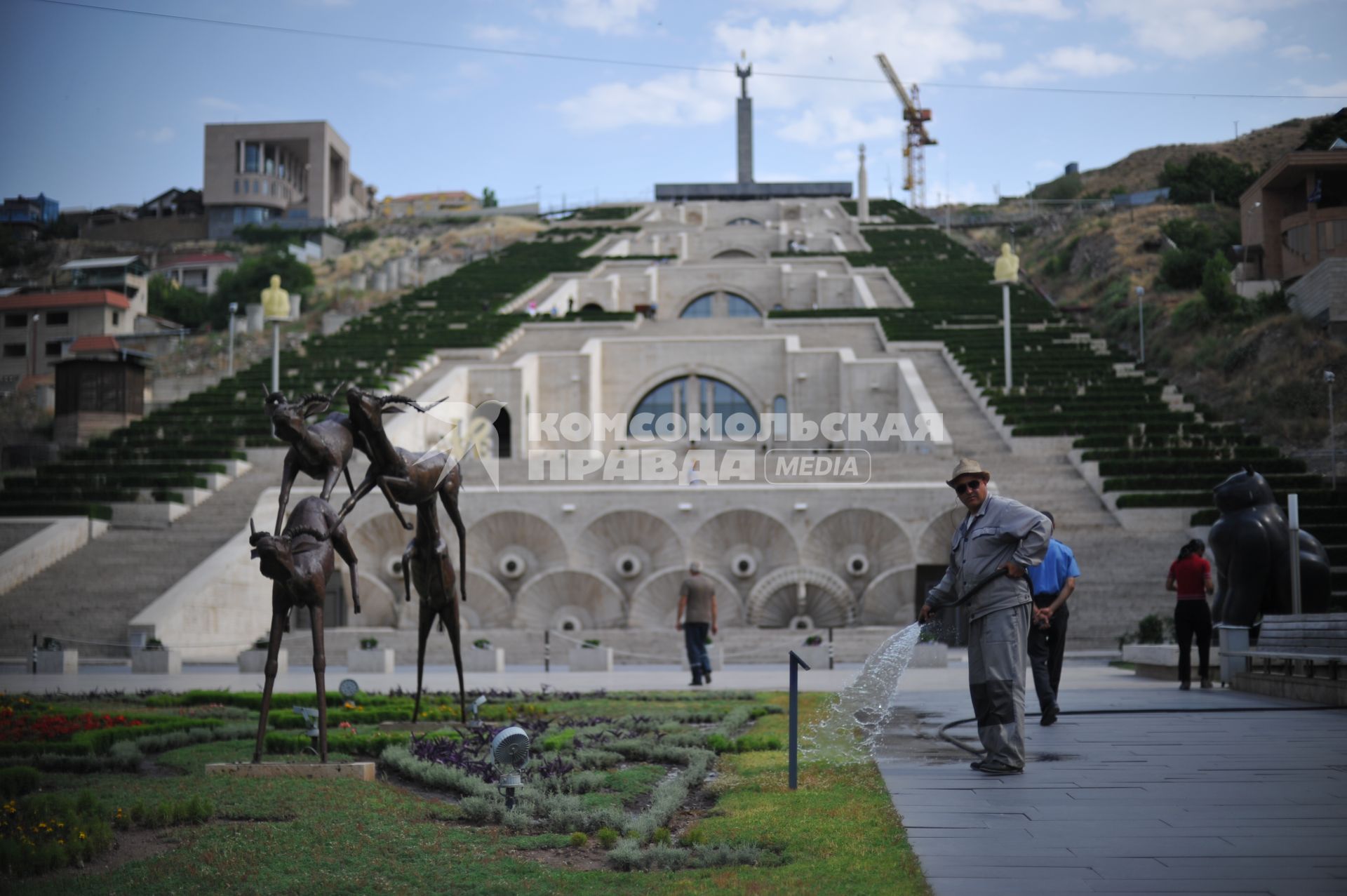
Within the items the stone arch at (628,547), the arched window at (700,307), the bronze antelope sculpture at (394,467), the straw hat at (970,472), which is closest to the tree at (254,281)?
the arched window at (700,307)

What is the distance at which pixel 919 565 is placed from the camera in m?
21.9

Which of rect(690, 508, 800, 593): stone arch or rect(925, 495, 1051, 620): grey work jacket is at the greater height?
rect(925, 495, 1051, 620): grey work jacket

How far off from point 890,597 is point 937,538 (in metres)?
1.46

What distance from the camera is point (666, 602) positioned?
21359 mm

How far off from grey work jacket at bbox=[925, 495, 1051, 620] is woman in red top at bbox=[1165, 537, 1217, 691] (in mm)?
5812

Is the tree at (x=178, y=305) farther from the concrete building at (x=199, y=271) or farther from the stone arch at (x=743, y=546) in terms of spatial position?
the stone arch at (x=743, y=546)

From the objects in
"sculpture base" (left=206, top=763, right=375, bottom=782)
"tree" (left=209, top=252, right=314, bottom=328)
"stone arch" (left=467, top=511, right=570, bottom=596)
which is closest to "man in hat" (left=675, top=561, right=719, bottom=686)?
"stone arch" (left=467, top=511, right=570, bottom=596)

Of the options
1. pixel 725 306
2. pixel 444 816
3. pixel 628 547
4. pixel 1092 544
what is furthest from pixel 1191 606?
pixel 725 306

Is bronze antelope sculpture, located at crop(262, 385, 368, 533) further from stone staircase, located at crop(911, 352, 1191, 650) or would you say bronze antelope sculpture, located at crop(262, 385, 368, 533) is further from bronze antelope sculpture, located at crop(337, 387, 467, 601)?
stone staircase, located at crop(911, 352, 1191, 650)

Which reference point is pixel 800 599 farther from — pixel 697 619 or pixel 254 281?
pixel 254 281

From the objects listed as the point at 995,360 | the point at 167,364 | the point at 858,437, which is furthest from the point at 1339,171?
the point at 167,364

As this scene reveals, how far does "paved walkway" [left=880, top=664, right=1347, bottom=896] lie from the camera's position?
4.33 metres

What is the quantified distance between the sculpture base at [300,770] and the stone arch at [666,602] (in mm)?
13952

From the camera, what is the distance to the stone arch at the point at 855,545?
2183 centimetres
